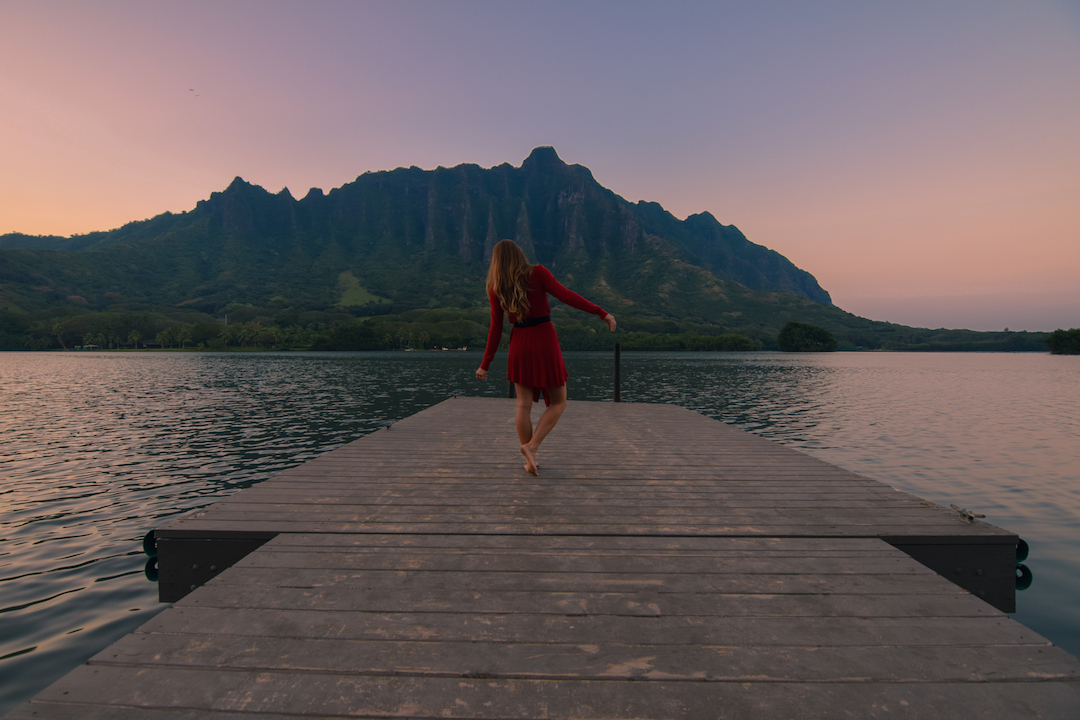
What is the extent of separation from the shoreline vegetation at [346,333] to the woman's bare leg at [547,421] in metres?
124

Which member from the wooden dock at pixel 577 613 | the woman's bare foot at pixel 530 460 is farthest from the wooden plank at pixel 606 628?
the woman's bare foot at pixel 530 460

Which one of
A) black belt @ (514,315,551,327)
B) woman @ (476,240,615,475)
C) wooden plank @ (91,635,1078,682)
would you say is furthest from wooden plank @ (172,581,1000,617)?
black belt @ (514,315,551,327)

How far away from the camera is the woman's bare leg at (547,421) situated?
532 centimetres

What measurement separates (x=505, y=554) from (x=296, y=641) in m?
1.41

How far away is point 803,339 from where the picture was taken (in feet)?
472

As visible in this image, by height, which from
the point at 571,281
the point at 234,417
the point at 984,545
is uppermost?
the point at 571,281

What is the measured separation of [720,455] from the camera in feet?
22.5

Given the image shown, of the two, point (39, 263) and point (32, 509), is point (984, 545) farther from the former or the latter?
point (39, 263)

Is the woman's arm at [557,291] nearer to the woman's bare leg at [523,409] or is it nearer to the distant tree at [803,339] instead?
the woman's bare leg at [523,409]

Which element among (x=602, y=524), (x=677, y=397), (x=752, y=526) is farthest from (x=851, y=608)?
(x=677, y=397)

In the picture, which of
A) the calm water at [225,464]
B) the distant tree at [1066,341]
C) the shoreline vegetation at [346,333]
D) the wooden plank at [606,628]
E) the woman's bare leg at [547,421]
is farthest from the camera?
the shoreline vegetation at [346,333]

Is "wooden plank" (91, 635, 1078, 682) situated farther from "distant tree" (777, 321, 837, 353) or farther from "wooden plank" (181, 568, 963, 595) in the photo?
"distant tree" (777, 321, 837, 353)

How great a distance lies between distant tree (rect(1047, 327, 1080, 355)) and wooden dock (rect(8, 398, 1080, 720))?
177 m

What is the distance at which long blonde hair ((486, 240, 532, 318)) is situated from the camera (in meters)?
4.95
